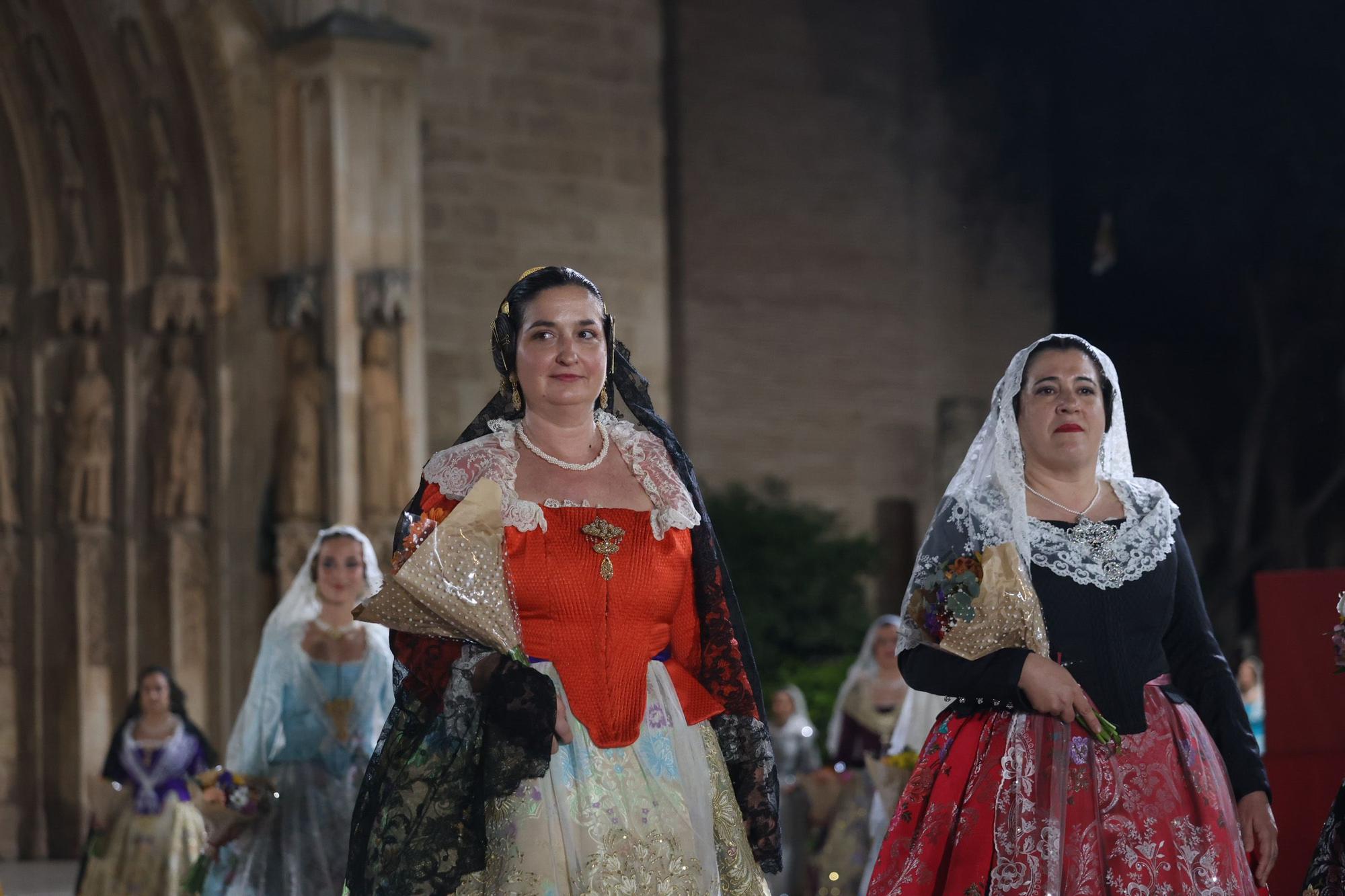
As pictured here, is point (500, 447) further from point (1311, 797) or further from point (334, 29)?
point (334, 29)

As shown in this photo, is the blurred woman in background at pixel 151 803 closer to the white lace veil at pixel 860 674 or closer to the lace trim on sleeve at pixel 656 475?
the white lace veil at pixel 860 674

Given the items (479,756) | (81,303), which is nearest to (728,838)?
(479,756)

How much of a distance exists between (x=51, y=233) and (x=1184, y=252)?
12.0 metres

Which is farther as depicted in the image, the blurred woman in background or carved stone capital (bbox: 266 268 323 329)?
carved stone capital (bbox: 266 268 323 329)

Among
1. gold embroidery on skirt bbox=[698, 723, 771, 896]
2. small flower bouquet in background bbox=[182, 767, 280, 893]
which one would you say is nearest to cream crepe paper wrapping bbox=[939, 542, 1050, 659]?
gold embroidery on skirt bbox=[698, 723, 771, 896]

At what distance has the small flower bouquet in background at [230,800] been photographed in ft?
23.1

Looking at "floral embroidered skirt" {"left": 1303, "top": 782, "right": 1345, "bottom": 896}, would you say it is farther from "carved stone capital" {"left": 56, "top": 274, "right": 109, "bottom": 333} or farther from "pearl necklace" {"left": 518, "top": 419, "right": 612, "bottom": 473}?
"carved stone capital" {"left": 56, "top": 274, "right": 109, "bottom": 333}

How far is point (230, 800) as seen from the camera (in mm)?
7035

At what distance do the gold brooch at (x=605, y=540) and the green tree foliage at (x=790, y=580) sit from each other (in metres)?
11.4

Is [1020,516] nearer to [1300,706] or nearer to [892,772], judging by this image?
[1300,706]

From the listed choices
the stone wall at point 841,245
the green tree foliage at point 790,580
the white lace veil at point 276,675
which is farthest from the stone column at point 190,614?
→ the stone wall at point 841,245

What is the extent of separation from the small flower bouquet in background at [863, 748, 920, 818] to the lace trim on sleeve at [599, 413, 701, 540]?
4.11 metres

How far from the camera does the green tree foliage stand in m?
15.6

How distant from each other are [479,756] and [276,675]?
3.63 metres
